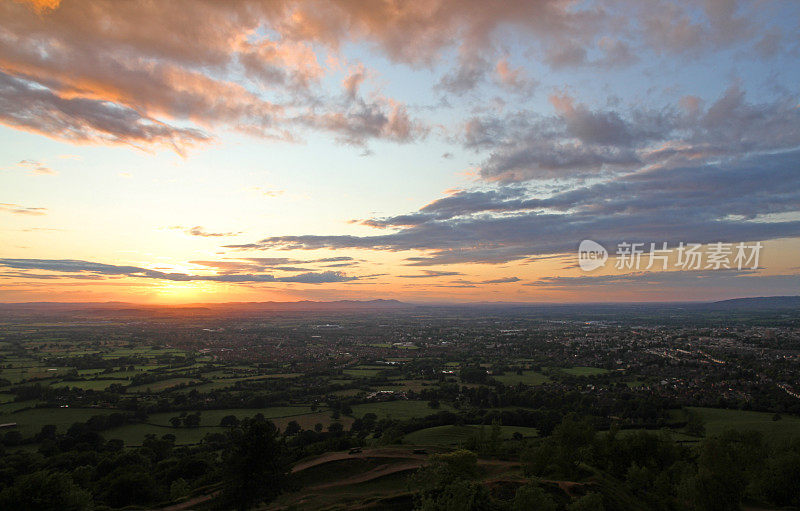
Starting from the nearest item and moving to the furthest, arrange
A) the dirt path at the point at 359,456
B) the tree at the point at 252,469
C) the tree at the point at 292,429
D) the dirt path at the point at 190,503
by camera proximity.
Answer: the tree at the point at 252,469 → the dirt path at the point at 190,503 → the dirt path at the point at 359,456 → the tree at the point at 292,429

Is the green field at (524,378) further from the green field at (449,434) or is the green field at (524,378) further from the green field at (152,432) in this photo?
the green field at (152,432)

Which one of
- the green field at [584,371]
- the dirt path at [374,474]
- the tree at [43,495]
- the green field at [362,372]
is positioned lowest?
the green field at [362,372]

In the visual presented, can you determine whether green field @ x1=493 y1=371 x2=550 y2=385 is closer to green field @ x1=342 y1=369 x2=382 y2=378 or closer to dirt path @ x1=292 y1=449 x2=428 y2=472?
green field @ x1=342 y1=369 x2=382 y2=378

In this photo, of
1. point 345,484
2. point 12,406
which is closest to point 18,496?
point 345,484

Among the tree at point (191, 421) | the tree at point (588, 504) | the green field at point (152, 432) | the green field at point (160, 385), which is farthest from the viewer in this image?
the green field at point (160, 385)

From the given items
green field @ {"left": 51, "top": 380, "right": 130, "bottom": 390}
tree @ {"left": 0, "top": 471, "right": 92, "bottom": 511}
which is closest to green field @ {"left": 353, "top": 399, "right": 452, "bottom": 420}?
tree @ {"left": 0, "top": 471, "right": 92, "bottom": 511}

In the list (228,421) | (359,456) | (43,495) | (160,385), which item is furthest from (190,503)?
(160,385)

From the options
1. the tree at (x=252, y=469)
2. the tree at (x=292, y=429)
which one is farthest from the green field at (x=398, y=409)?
the tree at (x=252, y=469)
